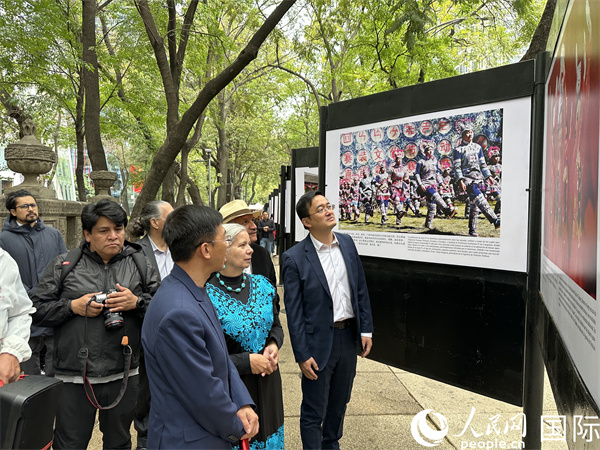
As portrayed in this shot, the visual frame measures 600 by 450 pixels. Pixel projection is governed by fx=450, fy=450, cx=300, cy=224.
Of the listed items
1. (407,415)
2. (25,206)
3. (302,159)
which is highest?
(302,159)

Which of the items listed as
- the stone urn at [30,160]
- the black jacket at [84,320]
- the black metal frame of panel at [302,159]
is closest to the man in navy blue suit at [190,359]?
the black jacket at [84,320]

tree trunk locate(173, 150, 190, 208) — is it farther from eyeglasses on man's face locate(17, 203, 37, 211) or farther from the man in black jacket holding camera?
the man in black jacket holding camera

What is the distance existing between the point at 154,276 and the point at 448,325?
88.1 inches

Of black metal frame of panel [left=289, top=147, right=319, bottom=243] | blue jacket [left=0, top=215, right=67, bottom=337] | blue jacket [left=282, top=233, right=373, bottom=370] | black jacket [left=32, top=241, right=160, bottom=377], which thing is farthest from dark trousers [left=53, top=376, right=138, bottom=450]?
black metal frame of panel [left=289, top=147, right=319, bottom=243]

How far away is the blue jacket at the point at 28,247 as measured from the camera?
4184mm

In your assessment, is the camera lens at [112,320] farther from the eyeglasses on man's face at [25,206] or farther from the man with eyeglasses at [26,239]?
the eyeglasses on man's face at [25,206]

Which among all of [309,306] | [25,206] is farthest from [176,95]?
[309,306]

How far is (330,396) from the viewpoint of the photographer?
10.9 ft

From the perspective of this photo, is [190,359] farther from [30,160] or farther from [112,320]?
[30,160]

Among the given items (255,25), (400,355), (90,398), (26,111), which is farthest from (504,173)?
(26,111)

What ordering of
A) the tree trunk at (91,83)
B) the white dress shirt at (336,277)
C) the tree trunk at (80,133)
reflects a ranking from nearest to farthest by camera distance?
the white dress shirt at (336,277) → the tree trunk at (91,83) → the tree trunk at (80,133)

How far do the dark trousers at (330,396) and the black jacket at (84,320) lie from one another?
1.24m

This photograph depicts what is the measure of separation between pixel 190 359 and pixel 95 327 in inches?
53.5

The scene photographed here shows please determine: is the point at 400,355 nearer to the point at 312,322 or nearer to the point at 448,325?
the point at 448,325
